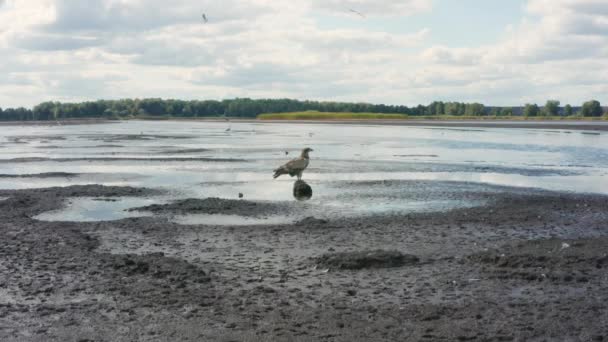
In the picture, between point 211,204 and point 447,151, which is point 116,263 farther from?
point 447,151

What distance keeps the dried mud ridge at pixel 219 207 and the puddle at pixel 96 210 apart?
28.0 inches

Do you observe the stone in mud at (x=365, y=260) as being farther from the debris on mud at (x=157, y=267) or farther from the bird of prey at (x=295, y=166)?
the bird of prey at (x=295, y=166)

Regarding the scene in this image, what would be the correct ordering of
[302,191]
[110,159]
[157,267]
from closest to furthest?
1. [157,267]
2. [302,191]
3. [110,159]

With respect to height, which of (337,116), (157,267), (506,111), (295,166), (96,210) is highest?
(506,111)

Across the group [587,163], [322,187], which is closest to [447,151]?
[587,163]

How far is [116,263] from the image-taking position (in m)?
11.2

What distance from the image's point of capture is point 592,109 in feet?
534

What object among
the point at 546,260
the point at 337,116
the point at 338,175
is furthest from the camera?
the point at 337,116

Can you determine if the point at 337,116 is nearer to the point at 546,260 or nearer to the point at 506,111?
the point at 506,111

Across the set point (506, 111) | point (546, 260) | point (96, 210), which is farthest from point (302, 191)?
point (506, 111)

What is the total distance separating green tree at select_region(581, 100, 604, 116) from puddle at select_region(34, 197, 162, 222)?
535ft

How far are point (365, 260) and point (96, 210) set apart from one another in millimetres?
9515

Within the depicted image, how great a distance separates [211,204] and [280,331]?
34.9 feet

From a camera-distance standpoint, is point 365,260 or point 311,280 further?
point 365,260
